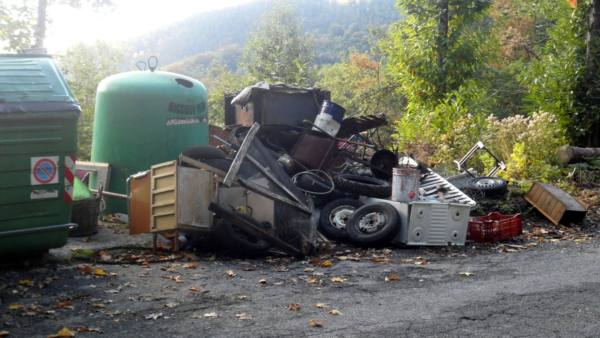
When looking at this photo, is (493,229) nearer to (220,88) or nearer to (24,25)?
(24,25)

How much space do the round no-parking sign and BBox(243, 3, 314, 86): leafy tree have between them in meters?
27.5

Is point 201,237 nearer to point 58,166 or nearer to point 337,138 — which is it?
point 58,166

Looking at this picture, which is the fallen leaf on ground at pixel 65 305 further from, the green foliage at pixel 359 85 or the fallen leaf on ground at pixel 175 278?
the green foliage at pixel 359 85

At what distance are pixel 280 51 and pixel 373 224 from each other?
3634cm

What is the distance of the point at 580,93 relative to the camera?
46.2ft

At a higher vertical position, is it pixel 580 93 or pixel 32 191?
pixel 580 93

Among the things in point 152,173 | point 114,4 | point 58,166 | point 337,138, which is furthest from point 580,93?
point 114,4

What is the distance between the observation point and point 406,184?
8383 millimetres

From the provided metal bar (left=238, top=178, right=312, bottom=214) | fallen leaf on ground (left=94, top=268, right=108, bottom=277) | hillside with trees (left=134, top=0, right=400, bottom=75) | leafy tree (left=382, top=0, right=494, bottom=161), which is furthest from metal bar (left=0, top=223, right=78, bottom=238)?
hillside with trees (left=134, top=0, right=400, bottom=75)

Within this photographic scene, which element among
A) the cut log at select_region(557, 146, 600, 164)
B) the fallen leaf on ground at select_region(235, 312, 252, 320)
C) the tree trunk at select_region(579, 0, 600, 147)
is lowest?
the fallen leaf on ground at select_region(235, 312, 252, 320)

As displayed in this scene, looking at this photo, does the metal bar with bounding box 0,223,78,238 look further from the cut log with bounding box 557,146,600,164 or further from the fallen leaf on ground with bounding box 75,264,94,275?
the cut log with bounding box 557,146,600,164

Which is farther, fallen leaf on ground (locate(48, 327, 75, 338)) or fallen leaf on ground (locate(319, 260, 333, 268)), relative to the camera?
fallen leaf on ground (locate(319, 260, 333, 268))

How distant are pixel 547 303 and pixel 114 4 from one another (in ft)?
85.1

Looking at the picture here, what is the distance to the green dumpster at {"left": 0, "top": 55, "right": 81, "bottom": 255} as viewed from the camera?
6.09 m
